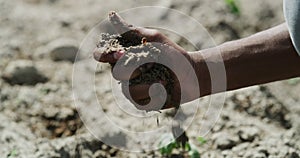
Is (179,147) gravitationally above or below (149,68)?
below

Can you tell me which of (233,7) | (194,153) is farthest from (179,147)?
(233,7)

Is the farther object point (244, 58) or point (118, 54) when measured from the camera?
point (244, 58)

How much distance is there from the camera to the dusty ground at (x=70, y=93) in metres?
2.51

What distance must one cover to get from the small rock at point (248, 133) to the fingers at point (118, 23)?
872 mm

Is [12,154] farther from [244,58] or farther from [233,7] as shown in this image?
[233,7]

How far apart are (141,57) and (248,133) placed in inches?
35.3

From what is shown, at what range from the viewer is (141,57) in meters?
1.82

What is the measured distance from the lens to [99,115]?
2.68 meters

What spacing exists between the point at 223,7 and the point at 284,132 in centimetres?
92

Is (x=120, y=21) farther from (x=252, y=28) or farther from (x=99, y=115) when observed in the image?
(x=252, y=28)

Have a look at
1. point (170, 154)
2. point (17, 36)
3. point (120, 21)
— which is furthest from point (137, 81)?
point (17, 36)

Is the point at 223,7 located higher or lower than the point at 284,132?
higher

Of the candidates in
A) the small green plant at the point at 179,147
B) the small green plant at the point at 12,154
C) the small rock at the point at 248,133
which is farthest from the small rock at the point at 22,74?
the small rock at the point at 248,133

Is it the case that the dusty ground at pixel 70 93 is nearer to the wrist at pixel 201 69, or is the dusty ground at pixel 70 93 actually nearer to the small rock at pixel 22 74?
the small rock at pixel 22 74
